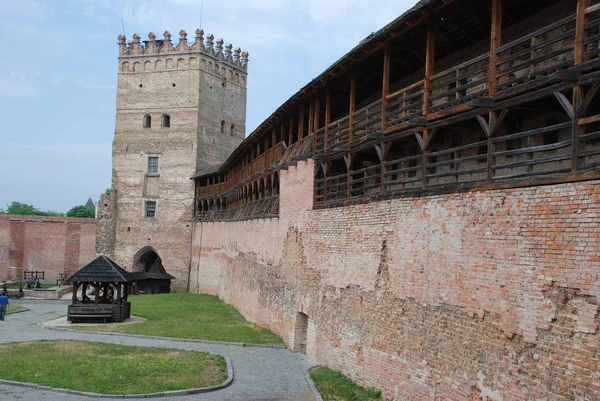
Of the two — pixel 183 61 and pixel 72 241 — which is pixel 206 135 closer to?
pixel 183 61

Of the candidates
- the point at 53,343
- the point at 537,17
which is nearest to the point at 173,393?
the point at 53,343

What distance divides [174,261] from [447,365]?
33.8m

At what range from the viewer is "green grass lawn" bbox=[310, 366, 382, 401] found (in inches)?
468

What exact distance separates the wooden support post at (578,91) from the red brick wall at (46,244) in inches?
1822

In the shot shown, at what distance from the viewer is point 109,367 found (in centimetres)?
1376

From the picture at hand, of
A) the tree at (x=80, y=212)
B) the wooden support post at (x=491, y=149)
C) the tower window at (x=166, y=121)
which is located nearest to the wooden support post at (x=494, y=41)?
the wooden support post at (x=491, y=149)

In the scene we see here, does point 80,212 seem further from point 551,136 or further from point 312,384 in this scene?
point 551,136

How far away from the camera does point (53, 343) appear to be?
17.0m

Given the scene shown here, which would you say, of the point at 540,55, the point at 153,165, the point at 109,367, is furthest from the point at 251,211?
the point at 153,165

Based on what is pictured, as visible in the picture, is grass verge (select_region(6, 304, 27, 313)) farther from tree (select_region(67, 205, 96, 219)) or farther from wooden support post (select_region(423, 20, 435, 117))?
tree (select_region(67, 205, 96, 219))

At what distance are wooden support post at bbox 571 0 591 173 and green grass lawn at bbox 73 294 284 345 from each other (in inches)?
486

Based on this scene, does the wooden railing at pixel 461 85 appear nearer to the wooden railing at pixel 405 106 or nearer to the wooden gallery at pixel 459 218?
the wooden gallery at pixel 459 218

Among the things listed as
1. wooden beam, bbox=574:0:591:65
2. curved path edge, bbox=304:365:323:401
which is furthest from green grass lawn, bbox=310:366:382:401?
wooden beam, bbox=574:0:591:65

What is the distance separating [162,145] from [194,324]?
76.2ft
